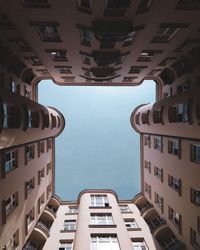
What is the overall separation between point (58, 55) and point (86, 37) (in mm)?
5178

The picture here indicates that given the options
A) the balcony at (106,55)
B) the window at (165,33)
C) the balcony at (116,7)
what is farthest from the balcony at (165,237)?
the balcony at (116,7)

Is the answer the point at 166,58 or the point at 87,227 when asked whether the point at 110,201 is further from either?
the point at 166,58

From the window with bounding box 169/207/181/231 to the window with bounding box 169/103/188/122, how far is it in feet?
27.3

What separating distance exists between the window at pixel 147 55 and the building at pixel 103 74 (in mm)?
83

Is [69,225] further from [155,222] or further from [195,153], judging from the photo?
[195,153]

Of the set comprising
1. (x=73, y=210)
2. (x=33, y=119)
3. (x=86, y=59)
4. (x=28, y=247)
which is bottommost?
(x=73, y=210)

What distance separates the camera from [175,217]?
26.9 m

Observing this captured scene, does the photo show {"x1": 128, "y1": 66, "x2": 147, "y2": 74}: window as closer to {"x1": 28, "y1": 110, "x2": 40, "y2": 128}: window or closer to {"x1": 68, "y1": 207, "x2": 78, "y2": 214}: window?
{"x1": 28, "y1": 110, "x2": 40, "y2": 128}: window

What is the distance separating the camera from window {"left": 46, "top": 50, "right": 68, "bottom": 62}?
24.2 metres

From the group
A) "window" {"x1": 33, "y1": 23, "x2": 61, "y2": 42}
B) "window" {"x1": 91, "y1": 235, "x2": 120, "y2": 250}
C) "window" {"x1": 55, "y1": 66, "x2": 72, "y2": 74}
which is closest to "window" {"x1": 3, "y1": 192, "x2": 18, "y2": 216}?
"window" {"x1": 91, "y1": 235, "x2": 120, "y2": 250}

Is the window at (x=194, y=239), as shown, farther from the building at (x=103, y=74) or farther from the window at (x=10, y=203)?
the window at (x=10, y=203)

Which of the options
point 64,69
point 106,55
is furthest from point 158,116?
point 64,69

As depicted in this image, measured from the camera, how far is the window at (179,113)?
22.2m

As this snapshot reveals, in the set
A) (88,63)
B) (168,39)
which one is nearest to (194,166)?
(168,39)
